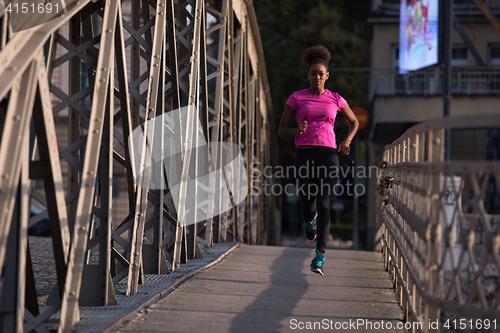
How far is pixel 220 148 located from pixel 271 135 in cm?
1039

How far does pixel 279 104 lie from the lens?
3142 centimetres

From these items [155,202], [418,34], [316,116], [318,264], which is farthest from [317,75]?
[418,34]

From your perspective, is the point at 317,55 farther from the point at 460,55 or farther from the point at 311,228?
the point at 460,55

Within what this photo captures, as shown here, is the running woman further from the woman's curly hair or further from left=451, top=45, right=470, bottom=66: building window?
left=451, top=45, right=470, bottom=66: building window

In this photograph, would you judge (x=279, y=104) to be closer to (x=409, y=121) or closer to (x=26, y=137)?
(x=409, y=121)

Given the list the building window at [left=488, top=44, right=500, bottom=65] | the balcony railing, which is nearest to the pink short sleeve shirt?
the balcony railing

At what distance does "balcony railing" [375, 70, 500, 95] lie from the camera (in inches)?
867

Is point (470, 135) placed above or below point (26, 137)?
above

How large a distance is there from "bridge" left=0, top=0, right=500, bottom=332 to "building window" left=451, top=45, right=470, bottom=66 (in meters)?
20.1

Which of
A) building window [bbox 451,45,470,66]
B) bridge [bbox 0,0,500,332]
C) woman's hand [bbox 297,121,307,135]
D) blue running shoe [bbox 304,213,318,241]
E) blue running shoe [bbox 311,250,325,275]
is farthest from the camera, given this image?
building window [bbox 451,45,470,66]

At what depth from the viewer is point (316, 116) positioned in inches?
209

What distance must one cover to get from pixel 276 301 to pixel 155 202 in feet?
4.56

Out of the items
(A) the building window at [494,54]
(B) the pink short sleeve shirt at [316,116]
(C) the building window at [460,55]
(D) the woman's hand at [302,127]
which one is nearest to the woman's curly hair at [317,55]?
(B) the pink short sleeve shirt at [316,116]

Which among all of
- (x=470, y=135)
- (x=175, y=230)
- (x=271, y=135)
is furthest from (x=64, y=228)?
(x=470, y=135)
